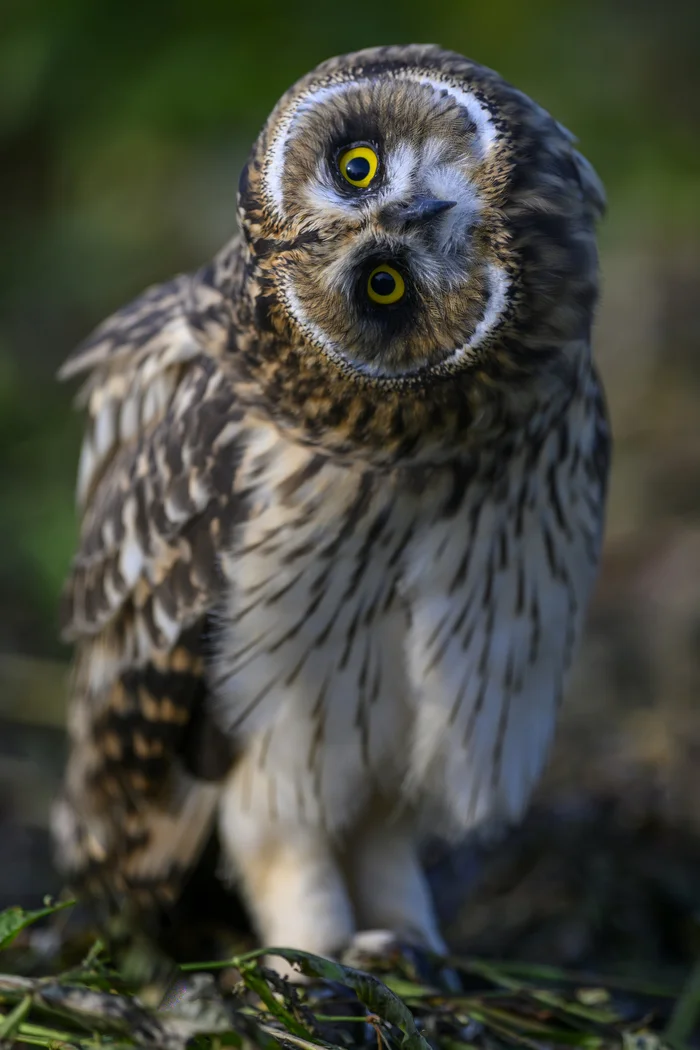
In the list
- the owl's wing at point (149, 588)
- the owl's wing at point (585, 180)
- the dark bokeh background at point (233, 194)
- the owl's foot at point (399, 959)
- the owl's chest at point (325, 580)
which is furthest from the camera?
the dark bokeh background at point (233, 194)

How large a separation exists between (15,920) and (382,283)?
3.16ft

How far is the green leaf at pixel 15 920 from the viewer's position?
1.66 metres

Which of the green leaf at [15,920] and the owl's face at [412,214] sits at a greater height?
the owl's face at [412,214]

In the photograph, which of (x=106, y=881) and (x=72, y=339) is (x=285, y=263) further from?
(x=72, y=339)

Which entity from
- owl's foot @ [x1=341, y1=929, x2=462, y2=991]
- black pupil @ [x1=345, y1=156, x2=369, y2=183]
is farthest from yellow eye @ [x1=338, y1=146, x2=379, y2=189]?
owl's foot @ [x1=341, y1=929, x2=462, y2=991]

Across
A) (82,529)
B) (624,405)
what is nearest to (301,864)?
(82,529)

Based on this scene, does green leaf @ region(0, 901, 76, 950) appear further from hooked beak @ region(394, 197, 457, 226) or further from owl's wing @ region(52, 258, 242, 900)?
hooked beak @ region(394, 197, 457, 226)

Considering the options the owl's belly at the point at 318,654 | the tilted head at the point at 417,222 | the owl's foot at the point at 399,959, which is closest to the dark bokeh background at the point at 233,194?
the owl's foot at the point at 399,959

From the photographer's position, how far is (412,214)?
5.40 ft

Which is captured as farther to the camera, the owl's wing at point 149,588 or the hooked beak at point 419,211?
the owl's wing at point 149,588

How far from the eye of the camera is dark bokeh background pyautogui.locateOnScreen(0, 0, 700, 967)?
14.9 feet

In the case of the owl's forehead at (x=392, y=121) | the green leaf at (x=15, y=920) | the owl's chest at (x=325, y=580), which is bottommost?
the green leaf at (x=15, y=920)

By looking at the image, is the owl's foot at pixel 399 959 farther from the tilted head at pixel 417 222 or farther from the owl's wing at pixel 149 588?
the tilted head at pixel 417 222

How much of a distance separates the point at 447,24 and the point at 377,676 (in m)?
4.68
